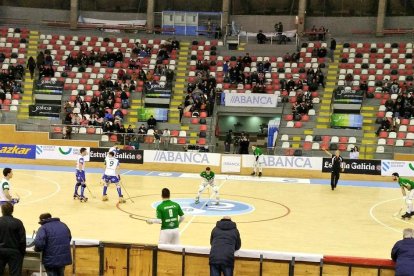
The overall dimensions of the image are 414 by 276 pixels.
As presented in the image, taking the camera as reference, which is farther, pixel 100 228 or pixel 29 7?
pixel 29 7

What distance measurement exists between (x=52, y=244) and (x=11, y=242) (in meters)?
0.67

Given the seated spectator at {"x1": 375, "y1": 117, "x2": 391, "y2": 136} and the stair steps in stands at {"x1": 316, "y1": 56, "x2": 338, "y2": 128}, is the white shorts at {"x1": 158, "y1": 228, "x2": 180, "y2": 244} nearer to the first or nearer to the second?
the seated spectator at {"x1": 375, "y1": 117, "x2": 391, "y2": 136}

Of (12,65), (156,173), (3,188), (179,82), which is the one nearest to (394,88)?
(179,82)

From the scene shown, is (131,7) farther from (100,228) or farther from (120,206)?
(100,228)

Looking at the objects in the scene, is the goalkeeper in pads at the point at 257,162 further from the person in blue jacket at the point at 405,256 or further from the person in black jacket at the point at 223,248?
the person in blue jacket at the point at 405,256

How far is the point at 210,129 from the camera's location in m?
33.9

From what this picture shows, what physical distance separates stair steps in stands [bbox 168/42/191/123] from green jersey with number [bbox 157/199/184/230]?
24.3 meters

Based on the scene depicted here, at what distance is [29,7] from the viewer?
47.2 metres

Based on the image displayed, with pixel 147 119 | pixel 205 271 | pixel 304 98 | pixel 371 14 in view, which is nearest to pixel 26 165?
pixel 147 119

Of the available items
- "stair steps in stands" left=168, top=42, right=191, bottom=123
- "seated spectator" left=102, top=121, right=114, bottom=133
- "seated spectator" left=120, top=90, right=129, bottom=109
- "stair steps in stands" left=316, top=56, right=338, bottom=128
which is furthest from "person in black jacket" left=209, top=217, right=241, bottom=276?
"seated spectator" left=120, top=90, right=129, bottom=109

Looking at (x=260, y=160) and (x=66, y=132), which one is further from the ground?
(x=66, y=132)

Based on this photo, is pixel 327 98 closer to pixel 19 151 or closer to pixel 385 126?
pixel 385 126

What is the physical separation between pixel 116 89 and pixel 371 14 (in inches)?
878

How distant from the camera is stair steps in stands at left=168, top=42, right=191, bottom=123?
119 ft
